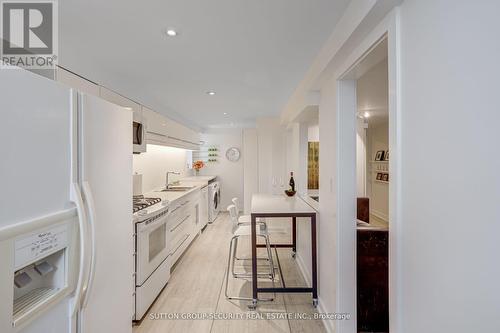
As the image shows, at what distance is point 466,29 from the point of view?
0.72 meters

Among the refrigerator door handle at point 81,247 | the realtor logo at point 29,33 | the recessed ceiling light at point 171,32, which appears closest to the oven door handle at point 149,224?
the refrigerator door handle at point 81,247

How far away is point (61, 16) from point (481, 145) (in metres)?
2.20

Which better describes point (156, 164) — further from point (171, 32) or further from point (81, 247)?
point (81, 247)

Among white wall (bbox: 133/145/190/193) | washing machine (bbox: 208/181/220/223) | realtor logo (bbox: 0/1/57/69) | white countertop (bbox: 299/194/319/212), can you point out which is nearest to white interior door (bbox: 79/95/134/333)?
realtor logo (bbox: 0/1/57/69)


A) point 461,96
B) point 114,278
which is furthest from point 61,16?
point 461,96

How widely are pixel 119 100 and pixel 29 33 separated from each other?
36.0 inches

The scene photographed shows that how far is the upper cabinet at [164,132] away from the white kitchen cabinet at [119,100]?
156 millimetres

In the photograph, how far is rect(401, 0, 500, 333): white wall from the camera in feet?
2.14

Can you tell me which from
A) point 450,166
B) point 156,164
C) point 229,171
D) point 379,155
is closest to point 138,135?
point 156,164

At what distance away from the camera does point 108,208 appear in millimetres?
1434

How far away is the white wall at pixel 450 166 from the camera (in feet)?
2.14

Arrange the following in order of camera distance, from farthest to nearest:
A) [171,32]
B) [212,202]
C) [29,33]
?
1. [212,202]
2. [171,32]
3. [29,33]

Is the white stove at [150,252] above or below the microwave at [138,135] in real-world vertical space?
below

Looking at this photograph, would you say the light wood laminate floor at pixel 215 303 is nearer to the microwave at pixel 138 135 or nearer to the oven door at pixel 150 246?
the oven door at pixel 150 246
